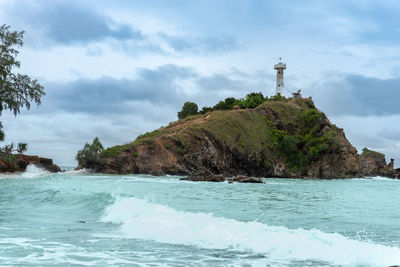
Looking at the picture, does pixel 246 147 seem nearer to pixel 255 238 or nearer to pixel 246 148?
pixel 246 148

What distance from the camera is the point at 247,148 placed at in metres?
66.8

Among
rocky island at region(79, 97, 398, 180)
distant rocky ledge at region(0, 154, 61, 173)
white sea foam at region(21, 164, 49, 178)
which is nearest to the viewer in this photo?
distant rocky ledge at region(0, 154, 61, 173)

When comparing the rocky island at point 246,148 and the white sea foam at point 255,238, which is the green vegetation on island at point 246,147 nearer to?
the rocky island at point 246,148

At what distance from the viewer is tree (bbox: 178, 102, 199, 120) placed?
86.9m

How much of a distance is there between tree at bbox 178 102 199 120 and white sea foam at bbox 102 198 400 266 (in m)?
74.1

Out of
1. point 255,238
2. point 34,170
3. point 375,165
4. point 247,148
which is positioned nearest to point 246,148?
point 247,148

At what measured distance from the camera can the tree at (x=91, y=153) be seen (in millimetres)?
52781

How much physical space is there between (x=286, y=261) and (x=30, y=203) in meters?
13.4

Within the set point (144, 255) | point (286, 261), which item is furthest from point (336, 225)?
point (144, 255)

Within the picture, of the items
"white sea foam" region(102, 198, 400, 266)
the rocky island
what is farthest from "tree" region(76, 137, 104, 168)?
"white sea foam" region(102, 198, 400, 266)

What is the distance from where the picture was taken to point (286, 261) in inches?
301

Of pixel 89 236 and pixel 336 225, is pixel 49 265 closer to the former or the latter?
pixel 89 236

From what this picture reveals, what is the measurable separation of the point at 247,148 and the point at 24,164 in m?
34.1

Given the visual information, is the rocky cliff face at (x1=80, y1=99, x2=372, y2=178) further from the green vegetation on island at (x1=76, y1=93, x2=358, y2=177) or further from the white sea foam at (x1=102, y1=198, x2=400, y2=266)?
the white sea foam at (x1=102, y1=198, x2=400, y2=266)
